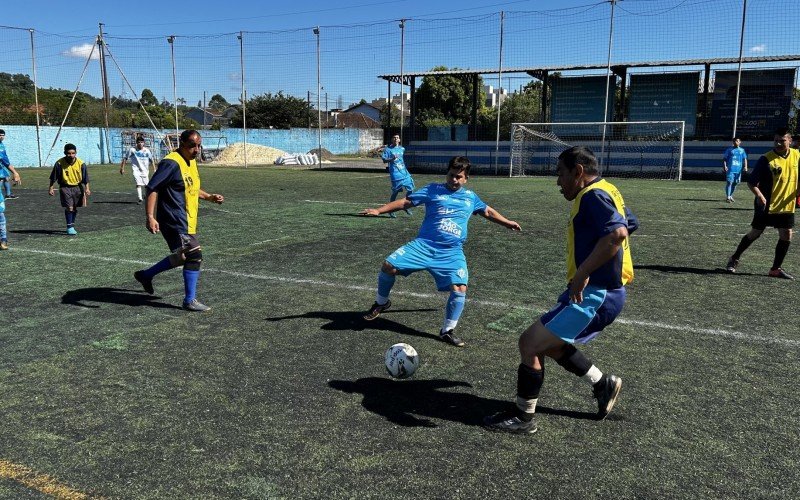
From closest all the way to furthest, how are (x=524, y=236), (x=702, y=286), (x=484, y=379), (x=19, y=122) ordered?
(x=484, y=379), (x=702, y=286), (x=524, y=236), (x=19, y=122)

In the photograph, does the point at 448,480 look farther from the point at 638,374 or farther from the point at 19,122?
the point at 19,122

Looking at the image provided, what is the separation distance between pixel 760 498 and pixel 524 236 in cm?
913

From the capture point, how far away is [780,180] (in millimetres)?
8742

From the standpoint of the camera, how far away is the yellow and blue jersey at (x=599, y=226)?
11.9ft

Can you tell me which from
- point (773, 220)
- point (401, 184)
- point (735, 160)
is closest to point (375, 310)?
point (773, 220)

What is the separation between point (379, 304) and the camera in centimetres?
643

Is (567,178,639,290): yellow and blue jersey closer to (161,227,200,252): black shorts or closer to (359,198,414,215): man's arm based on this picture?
(359,198,414,215): man's arm

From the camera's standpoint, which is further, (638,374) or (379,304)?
(379,304)

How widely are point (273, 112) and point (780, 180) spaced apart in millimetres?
69575

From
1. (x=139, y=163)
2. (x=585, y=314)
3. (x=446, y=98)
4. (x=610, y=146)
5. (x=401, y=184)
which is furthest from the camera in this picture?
(x=446, y=98)

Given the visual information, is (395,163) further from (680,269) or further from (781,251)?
(781,251)

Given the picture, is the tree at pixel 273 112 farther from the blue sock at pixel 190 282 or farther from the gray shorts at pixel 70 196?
the blue sock at pixel 190 282

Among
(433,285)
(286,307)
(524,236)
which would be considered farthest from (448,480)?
(524,236)

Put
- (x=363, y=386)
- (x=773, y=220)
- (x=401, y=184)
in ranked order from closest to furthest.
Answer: (x=363, y=386)
(x=773, y=220)
(x=401, y=184)
